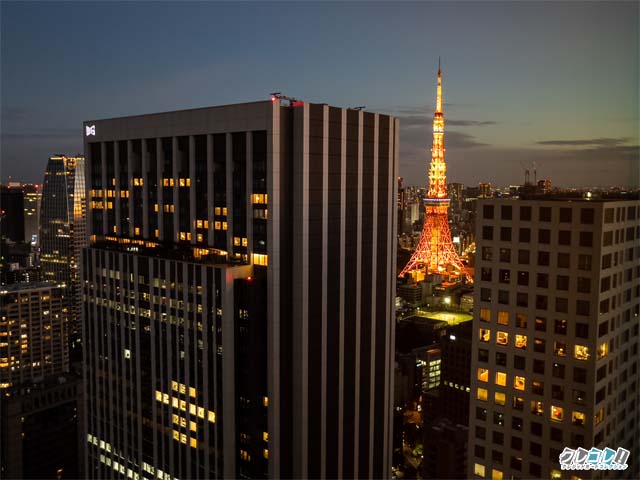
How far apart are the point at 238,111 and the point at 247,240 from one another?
19.9 feet

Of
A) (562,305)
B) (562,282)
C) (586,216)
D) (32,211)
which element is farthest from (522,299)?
(32,211)

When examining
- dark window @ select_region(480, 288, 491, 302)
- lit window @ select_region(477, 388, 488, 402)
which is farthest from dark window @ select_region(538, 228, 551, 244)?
lit window @ select_region(477, 388, 488, 402)

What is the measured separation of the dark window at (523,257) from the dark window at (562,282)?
1070 mm

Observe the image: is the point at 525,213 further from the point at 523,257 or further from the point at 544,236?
the point at 523,257

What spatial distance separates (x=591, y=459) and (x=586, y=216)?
6.73 m

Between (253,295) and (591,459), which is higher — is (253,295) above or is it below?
above

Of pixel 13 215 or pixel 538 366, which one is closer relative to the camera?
pixel 538 366

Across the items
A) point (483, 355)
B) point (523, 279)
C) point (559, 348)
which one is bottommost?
point (483, 355)

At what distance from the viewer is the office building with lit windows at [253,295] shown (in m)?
25.9

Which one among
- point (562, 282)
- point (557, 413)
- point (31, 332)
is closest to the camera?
point (557, 413)

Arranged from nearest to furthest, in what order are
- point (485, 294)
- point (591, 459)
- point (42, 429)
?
point (591, 459) → point (485, 294) → point (42, 429)

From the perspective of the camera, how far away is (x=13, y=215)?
93688 mm

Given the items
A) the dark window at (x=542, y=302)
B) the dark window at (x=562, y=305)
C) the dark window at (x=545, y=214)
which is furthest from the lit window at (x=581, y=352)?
the dark window at (x=545, y=214)

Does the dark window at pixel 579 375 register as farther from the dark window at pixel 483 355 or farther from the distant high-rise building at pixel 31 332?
the distant high-rise building at pixel 31 332
